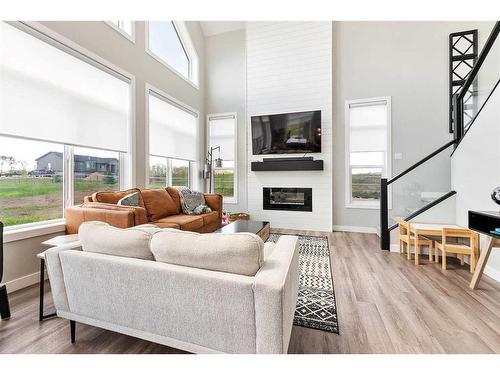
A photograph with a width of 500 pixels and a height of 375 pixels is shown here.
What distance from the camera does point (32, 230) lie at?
2393mm

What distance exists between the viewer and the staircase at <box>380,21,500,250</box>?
2729mm

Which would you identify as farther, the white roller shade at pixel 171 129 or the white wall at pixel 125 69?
the white roller shade at pixel 171 129

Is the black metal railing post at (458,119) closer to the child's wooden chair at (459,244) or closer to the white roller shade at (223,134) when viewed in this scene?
the child's wooden chair at (459,244)

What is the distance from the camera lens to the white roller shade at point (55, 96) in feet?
7.38

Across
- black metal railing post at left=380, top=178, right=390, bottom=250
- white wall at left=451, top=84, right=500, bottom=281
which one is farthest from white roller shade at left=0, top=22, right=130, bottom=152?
white wall at left=451, top=84, right=500, bottom=281

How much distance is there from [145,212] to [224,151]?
3337mm

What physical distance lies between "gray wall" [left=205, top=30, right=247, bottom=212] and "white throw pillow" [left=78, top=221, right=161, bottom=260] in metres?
4.25

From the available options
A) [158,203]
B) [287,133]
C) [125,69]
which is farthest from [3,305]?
[287,133]

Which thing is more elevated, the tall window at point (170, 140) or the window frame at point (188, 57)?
the window frame at point (188, 57)

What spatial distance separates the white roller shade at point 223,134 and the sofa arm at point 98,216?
3.48 metres

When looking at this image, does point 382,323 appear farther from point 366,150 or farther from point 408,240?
point 366,150

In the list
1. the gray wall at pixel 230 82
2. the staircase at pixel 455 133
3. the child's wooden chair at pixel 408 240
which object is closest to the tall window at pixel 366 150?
the staircase at pixel 455 133
